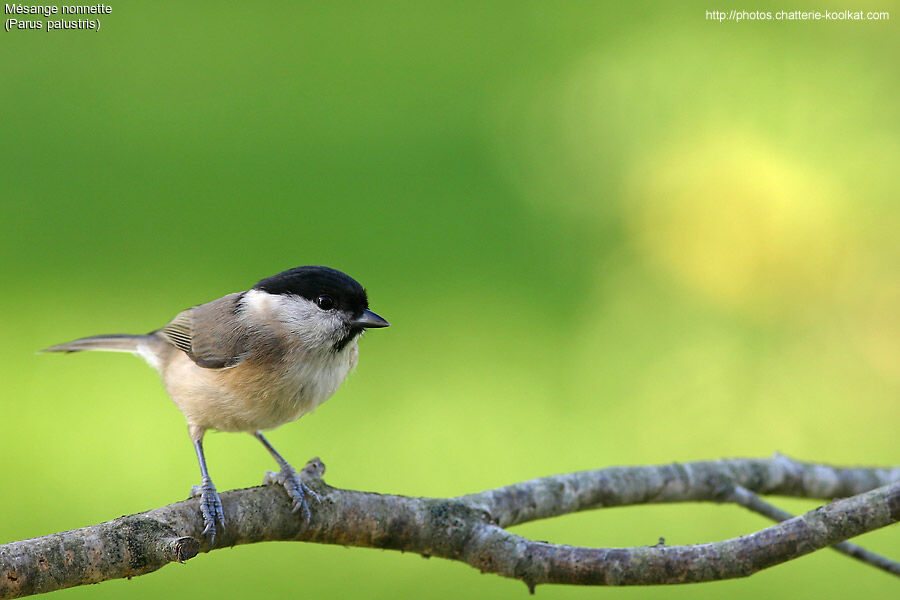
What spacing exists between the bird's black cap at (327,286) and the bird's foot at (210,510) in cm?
50

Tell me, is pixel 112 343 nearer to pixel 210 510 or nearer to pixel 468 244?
pixel 210 510

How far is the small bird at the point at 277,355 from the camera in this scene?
188 cm

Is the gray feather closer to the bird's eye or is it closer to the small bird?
the small bird

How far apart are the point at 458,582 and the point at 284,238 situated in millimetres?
1492

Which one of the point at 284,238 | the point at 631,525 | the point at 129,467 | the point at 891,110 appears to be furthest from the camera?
the point at 891,110

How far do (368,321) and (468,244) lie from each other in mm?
1814

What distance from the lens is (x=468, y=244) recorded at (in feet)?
12.1

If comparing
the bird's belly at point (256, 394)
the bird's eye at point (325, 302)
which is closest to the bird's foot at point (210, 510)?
the bird's belly at point (256, 394)

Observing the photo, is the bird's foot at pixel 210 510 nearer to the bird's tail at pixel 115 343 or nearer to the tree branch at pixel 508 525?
the tree branch at pixel 508 525

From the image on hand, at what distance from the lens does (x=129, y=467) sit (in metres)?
2.90

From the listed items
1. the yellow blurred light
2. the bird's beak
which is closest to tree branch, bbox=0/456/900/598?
the bird's beak

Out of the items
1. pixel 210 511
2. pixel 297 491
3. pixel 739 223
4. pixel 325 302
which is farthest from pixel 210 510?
pixel 739 223

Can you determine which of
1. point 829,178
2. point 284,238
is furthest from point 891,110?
point 284,238

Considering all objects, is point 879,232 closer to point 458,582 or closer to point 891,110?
point 891,110
